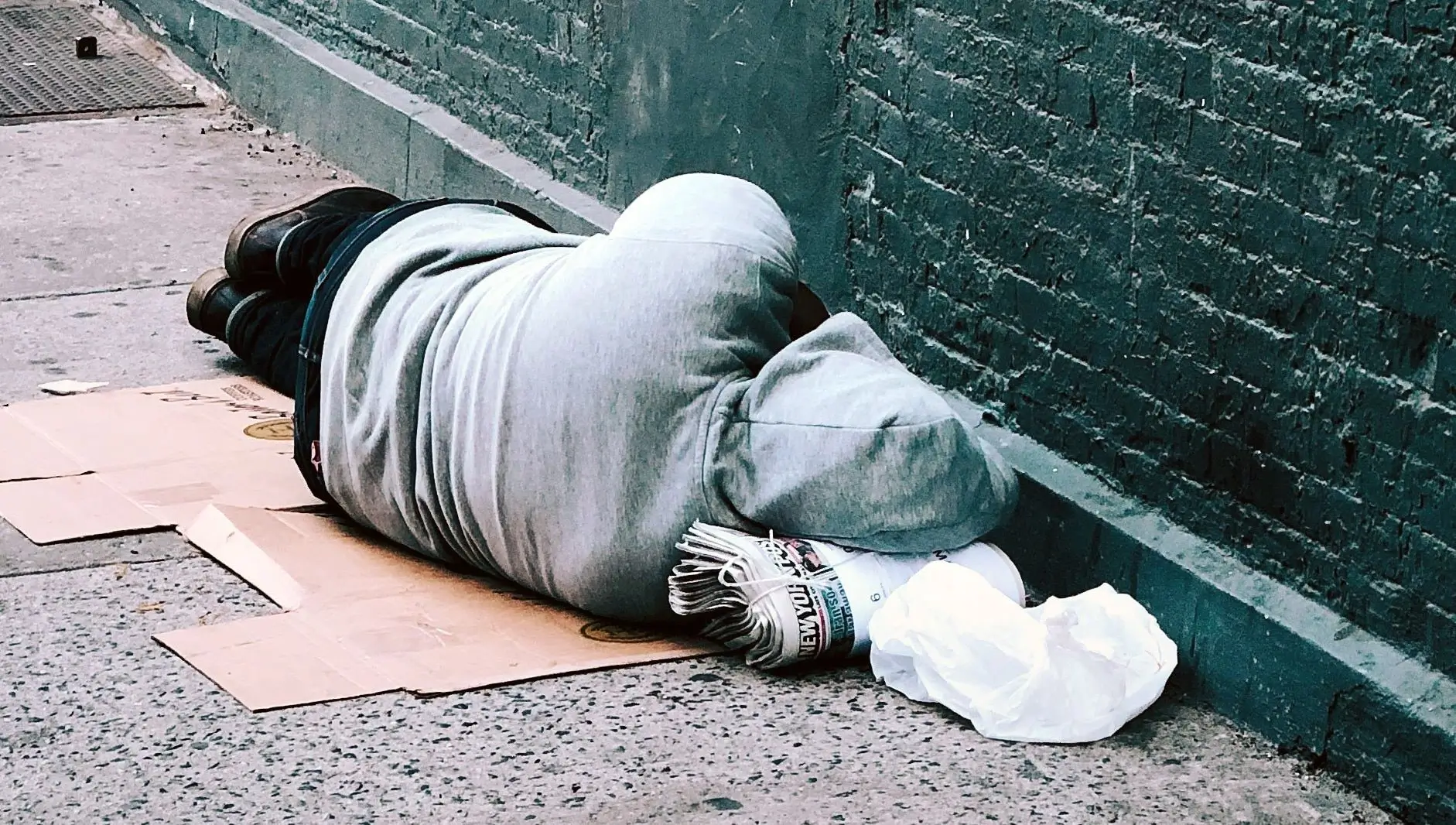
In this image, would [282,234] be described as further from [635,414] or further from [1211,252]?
[1211,252]

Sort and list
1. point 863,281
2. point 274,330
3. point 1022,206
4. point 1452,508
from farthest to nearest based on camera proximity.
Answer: point 274,330
point 863,281
point 1022,206
point 1452,508

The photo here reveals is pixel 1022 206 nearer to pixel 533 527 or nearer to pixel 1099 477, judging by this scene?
pixel 1099 477

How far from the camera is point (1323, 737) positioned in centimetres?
293

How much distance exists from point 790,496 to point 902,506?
0.17m

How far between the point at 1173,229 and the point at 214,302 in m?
2.28

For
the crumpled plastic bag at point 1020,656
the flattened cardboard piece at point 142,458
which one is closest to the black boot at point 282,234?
the flattened cardboard piece at point 142,458

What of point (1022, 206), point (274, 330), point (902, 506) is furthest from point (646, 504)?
point (274, 330)

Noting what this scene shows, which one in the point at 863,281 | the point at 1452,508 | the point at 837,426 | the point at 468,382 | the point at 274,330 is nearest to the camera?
the point at 1452,508

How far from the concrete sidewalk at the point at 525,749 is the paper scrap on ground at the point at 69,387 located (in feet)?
2.85

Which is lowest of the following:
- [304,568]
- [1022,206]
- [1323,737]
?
[304,568]

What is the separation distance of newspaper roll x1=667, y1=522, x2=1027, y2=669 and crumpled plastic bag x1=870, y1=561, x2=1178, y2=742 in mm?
47

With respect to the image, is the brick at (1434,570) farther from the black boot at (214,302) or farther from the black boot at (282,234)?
the black boot at (214,302)

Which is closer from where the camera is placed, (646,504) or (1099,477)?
(646,504)

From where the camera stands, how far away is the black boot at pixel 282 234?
4309mm
